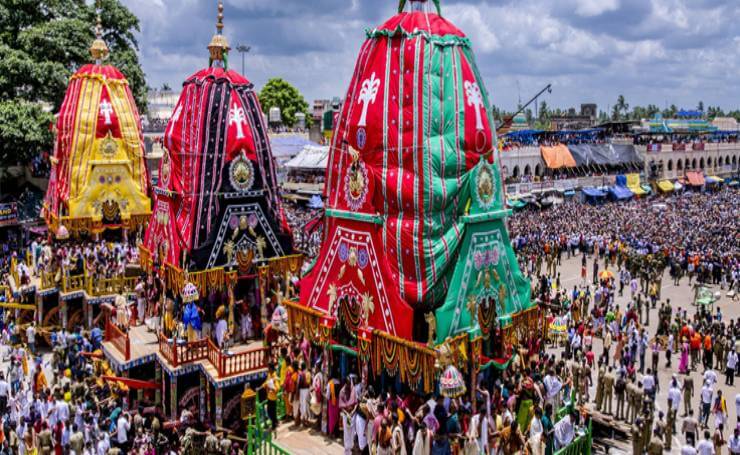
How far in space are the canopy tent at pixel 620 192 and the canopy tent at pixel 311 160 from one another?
22.4m

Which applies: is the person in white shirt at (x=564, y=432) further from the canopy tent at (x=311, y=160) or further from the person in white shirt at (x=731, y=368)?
the canopy tent at (x=311, y=160)

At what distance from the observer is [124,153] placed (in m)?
23.7

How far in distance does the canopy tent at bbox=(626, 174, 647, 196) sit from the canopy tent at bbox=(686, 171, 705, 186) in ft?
33.4

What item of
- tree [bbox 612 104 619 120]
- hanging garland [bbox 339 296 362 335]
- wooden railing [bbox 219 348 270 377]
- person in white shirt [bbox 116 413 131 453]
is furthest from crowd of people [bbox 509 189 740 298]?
tree [bbox 612 104 619 120]

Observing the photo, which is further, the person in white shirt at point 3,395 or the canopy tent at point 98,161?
the canopy tent at point 98,161

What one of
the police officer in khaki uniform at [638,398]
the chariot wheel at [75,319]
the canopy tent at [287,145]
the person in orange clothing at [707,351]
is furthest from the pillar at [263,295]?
the canopy tent at [287,145]

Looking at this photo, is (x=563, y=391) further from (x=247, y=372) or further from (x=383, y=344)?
(x=247, y=372)

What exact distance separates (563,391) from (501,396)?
1832mm

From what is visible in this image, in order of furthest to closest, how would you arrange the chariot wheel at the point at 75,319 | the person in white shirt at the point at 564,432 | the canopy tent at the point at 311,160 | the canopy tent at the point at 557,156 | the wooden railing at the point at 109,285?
1. the canopy tent at the point at 557,156
2. the canopy tent at the point at 311,160
3. the chariot wheel at the point at 75,319
4. the wooden railing at the point at 109,285
5. the person in white shirt at the point at 564,432

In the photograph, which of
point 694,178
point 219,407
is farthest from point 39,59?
point 694,178

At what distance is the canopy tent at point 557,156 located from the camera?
53.5m

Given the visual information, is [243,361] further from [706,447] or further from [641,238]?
[641,238]

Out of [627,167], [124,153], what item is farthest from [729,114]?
[124,153]

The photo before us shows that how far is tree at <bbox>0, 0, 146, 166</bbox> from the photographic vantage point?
1158 inches
